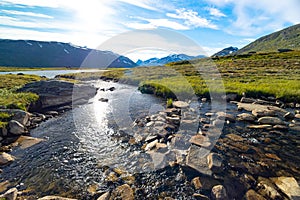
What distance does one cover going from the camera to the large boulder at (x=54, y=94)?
21.6 m

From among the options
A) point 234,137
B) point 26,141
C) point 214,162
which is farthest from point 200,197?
point 26,141

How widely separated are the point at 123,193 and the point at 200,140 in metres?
6.16

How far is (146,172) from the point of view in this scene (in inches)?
348

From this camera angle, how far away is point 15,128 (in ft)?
43.0

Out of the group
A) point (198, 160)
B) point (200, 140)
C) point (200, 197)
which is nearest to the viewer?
point (200, 197)

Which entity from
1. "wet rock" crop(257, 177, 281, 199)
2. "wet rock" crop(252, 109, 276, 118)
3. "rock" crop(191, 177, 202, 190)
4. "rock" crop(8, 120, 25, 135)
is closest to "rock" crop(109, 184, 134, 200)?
"rock" crop(191, 177, 202, 190)

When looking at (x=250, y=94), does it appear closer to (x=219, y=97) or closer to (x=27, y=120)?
(x=219, y=97)

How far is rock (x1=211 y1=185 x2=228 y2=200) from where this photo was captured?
270 inches

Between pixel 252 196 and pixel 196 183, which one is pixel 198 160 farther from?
pixel 252 196

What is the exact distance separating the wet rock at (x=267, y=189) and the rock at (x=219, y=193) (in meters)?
1.48

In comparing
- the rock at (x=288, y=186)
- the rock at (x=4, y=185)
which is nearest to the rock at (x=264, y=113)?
the rock at (x=288, y=186)

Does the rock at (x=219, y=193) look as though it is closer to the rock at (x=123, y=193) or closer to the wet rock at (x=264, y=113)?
the rock at (x=123, y=193)

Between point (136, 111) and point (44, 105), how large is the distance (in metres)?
11.4

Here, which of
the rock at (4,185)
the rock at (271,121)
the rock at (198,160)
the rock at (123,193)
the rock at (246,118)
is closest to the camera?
the rock at (123,193)
